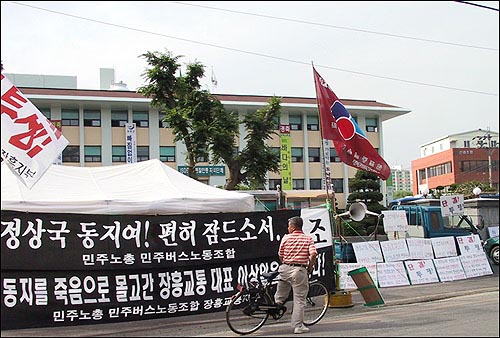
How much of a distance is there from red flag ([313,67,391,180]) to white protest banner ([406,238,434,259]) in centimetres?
404

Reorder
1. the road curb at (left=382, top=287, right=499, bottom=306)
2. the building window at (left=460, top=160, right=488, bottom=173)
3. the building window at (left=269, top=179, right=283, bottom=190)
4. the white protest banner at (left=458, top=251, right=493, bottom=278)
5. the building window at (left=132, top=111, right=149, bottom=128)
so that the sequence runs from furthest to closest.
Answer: the building window at (left=269, top=179, right=283, bottom=190), the building window at (left=132, top=111, right=149, bottom=128), the building window at (left=460, top=160, right=488, bottom=173), the white protest banner at (left=458, top=251, right=493, bottom=278), the road curb at (left=382, top=287, right=499, bottom=306)

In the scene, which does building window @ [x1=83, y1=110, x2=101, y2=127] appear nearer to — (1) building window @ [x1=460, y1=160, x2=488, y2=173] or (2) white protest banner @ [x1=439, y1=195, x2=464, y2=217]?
(1) building window @ [x1=460, y1=160, x2=488, y2=173]

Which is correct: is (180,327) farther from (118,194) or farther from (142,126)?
(142,126)

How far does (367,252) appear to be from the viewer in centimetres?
1579

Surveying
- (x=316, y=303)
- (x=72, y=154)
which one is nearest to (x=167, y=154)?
(x=72, y=154)

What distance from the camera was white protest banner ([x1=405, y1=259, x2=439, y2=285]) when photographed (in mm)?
15645

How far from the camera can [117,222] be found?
10359 mm

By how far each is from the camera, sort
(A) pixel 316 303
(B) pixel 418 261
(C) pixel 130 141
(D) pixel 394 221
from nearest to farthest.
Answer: (A) pixel 316 303
(B) pixel 418 261
(D) pixel 394 221
(C) pixel 130 141

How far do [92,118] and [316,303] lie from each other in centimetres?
4211

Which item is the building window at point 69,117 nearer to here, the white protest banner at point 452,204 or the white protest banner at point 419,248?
the white protest banner at point 452,204

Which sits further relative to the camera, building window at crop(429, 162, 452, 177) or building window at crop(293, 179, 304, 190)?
building window at crop(293, 179, 304, 190)

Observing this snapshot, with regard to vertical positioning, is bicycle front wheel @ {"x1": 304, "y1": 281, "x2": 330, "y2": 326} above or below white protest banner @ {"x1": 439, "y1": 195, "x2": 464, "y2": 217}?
below

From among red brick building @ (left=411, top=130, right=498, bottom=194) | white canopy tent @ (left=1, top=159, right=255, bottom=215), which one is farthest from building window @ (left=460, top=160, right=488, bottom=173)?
A: white canopy tent @ (left=1, top=159, right=255, bottom=215)

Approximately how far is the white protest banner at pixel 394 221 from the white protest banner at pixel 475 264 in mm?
2004
